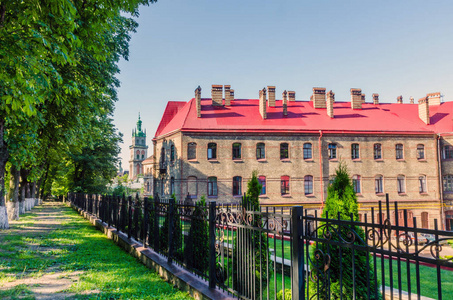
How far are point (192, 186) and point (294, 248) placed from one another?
2211 centimetres

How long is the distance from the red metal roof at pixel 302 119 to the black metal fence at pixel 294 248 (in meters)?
18.1

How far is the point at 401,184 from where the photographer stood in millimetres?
27797

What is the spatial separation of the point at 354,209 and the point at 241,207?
258cm

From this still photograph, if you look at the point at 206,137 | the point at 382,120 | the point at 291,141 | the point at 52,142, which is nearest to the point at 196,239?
the point at 52,142

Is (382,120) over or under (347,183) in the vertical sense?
over

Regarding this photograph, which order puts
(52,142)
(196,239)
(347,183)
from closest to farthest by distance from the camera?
(196,239) < (347,183) < (52,142)

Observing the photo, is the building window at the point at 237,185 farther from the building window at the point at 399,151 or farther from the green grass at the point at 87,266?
the green grass at the point at 87,266

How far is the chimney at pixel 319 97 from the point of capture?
99.2ft

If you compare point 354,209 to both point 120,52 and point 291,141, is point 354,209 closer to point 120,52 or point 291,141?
point 120,52

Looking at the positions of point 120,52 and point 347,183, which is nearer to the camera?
point 347,183

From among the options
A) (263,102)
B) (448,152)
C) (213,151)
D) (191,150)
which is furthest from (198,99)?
(448,152)

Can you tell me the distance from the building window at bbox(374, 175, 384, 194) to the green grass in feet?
79.7

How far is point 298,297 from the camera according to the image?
3068 millimetres

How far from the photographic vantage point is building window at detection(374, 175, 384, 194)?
27.3 metres
